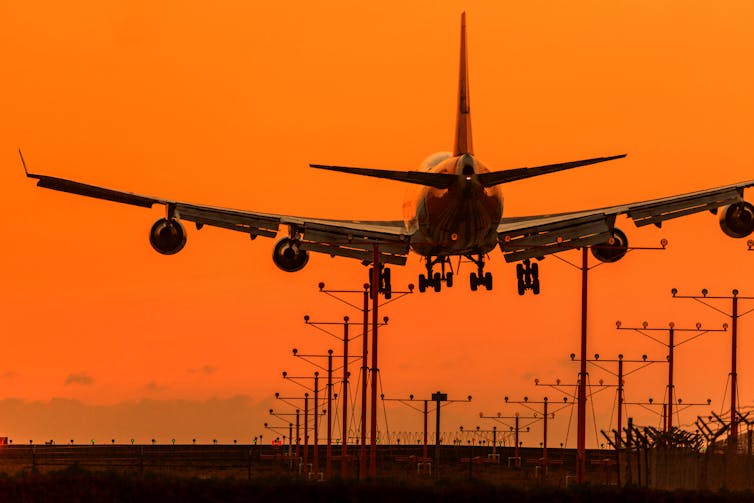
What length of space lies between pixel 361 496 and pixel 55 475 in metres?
7.51

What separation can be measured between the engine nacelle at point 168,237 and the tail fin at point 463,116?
1317cm

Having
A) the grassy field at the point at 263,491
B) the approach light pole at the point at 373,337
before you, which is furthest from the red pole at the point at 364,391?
the grassy field at the point at 263,491

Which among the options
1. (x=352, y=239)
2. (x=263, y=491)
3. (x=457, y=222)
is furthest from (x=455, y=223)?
(x=263, y=491)

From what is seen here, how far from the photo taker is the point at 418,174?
69.9 meters

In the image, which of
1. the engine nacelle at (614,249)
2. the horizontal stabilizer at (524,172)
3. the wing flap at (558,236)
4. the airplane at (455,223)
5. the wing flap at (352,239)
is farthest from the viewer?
the wing flap at (352,239)

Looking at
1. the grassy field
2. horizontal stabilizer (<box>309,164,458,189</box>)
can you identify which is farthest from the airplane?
the grassy field

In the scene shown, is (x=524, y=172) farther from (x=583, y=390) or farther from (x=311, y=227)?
(x=311, y=227)

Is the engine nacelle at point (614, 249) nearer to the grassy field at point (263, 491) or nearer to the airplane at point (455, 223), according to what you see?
the airplane at point (455, 223)

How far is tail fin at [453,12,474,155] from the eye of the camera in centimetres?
8119

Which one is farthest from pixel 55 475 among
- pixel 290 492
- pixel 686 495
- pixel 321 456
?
pixel 321 456

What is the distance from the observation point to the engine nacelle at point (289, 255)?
8256 centimetres

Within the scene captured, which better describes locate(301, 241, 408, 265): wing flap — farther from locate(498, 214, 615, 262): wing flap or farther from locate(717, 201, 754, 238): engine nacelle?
locate(717, 201, 754, 238): engine nacelle

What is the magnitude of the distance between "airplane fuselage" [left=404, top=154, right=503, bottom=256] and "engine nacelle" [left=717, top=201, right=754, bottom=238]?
882 centimetres

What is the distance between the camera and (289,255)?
82.6 m
